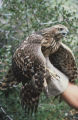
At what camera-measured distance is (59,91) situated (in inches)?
103

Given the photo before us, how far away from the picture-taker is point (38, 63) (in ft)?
8.16

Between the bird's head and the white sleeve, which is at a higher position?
the bird's head

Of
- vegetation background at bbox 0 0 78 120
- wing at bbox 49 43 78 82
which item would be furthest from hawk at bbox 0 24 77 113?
vegetation background at bbox 0 0 78 120

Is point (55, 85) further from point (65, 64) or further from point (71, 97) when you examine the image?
point (65, 64)

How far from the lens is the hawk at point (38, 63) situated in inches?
99.0

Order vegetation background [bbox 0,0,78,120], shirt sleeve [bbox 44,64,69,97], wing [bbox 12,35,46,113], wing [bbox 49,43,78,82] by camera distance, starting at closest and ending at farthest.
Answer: wing [bbox 12,35,46,113]
shirt sleeve [bbox 44,64,69,97]
wing [bbox 49,43,78,82]
vegetation background [bbox 0,0,78,120]

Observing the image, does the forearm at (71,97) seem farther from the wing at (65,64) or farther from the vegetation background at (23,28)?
the vegetation background at (23,28)

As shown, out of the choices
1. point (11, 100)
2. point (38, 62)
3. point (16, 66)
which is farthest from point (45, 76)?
point (11, 100)

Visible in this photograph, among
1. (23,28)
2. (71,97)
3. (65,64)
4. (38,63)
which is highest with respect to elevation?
(23,28)

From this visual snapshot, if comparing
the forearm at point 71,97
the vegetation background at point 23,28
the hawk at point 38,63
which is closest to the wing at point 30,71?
the hawk at point 38,63

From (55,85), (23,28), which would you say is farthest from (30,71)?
(23,28)

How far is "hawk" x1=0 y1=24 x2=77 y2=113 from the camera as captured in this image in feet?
8.25

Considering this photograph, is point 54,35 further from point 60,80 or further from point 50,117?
point 50,117

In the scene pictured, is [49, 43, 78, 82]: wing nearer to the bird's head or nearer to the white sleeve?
the bird's head
